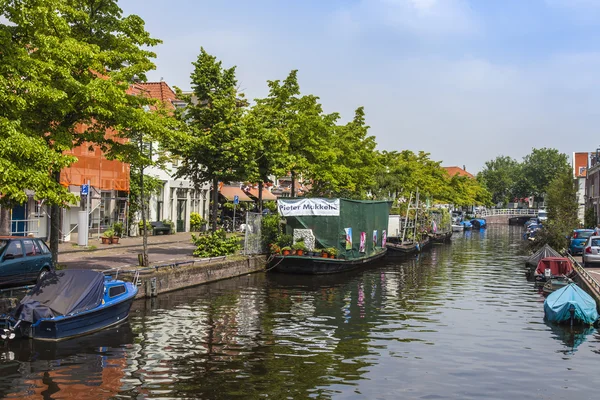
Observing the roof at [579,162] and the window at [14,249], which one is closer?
the window at [14,249]

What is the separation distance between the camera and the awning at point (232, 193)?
57562mm

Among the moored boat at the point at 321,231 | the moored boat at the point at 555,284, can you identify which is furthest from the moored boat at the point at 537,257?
the moored boat at the point at 321,231

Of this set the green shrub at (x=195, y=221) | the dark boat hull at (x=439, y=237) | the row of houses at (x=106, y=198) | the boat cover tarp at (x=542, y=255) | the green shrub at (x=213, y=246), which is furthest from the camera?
the dark boat hull at (x=439, y=237)

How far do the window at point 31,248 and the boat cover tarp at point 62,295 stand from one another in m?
3.58

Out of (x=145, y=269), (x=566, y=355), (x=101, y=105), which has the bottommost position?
(x=566, y=355)

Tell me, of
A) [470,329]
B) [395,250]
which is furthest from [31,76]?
[395,250]

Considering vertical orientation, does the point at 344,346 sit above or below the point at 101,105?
below

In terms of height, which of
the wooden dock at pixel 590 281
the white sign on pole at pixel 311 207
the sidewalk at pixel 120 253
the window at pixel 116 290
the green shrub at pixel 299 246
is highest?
the white sign on pole at pixel 311 207

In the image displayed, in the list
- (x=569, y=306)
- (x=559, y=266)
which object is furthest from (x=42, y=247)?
(x=559, y=266)

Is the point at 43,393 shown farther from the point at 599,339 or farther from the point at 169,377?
the point at 599,339

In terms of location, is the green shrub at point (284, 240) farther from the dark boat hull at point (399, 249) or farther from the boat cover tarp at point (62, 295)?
the boat cover tarp at point (62, 295)

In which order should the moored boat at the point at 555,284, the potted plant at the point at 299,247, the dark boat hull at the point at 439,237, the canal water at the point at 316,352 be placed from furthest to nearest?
the dark boat hull at the point at 439,237, the potted plant at the point at 299,247, the moored boat at the point at 555,284, the canal water at the point at 316,352

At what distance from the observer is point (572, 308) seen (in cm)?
1969

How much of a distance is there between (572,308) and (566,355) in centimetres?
372
